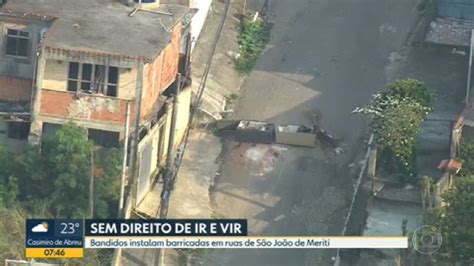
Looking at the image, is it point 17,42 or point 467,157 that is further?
point 17,42

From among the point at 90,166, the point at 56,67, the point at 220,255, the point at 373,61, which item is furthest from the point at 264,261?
the point at 373,61

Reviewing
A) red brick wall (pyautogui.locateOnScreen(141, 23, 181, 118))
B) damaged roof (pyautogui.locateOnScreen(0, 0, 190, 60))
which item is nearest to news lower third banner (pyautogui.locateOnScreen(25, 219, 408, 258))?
damaged roof (pyautogui.locateOnScreen(0, 0, 190, 60))

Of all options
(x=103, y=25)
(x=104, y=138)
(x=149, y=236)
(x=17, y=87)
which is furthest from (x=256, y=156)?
→ (x=149, y=236)

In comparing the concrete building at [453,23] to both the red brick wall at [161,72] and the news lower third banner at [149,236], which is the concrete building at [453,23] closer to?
the red brick wall at [161,72]

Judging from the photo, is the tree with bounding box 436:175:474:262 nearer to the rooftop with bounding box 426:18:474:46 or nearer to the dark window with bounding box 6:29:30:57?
the rooftop with bounding box 426:18:474:46

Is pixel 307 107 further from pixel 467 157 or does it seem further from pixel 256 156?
pixel 467 157

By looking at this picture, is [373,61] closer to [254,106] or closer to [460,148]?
[254,106]

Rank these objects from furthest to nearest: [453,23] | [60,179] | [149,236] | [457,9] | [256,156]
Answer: [453,23] → [457,9] → [256,156] → [60,179] → [149,236]
